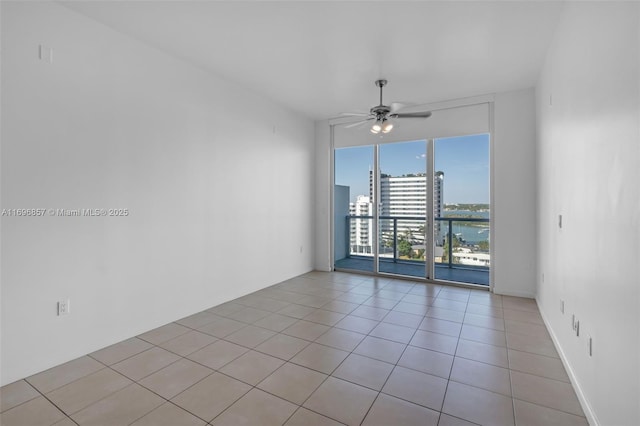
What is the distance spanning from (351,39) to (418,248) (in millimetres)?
3563

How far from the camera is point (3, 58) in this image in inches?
86.4

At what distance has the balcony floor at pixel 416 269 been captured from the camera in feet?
16.6

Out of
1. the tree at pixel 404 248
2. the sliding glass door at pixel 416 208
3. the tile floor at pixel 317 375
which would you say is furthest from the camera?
the tree at pixel 404 248

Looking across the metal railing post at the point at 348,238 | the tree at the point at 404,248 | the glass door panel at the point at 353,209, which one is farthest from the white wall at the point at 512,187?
the metal railing post at the point at 348,238

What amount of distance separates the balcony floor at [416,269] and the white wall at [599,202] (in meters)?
2.19

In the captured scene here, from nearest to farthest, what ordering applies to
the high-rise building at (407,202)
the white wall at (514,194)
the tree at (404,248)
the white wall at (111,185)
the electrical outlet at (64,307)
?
the white wall at (111,185)
the electrical outlet at (64,307)
the white wall at (514,194)
the high-rise building at (407,202)
the tree at (404,248)

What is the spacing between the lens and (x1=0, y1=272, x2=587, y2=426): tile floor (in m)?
1.87

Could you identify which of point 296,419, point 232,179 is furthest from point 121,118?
point 296,419

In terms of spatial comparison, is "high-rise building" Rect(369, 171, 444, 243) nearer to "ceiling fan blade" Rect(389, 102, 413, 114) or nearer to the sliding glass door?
the sliding glass door

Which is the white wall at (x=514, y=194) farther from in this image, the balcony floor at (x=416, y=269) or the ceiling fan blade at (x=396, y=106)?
the ceiling fan blade at (x=396, y=106)

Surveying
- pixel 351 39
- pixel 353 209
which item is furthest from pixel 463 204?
pixel 351 39

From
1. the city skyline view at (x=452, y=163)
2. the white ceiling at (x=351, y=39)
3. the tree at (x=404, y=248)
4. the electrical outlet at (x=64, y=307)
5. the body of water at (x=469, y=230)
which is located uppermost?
the white ceiling at (x=351, y=39)

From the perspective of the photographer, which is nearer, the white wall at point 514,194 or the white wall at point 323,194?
the white wall at point 514,194

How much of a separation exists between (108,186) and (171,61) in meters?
1.54
